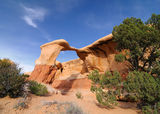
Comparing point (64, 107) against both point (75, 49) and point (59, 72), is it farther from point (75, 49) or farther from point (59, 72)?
point (59, 72)

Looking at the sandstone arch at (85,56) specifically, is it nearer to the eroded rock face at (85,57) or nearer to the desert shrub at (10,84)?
the eroded rock face at (85,57)

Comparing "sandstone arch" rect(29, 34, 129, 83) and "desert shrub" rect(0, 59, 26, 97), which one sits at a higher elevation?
"sandstone arch" rect(29, 34, 129, 83)

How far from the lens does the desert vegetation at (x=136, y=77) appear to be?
16.3ft

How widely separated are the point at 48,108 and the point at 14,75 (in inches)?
107

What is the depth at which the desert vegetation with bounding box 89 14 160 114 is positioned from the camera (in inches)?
195

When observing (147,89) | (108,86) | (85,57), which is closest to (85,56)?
(85,57)

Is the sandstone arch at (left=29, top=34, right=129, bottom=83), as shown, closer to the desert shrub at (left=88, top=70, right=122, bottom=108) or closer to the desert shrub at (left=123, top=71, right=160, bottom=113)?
the desert shrub at (left=88, top=70, right=122, bottom=108)

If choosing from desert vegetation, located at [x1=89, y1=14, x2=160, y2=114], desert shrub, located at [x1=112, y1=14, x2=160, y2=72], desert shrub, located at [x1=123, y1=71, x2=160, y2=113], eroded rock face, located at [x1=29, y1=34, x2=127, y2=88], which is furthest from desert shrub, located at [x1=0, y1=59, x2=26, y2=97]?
desert shrub, located at [x1=112, y1=14, x2=160, y2=72]

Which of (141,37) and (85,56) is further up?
(85,56)

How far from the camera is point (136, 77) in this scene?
17.5 ft

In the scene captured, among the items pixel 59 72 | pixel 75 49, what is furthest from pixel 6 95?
pixel 59 72

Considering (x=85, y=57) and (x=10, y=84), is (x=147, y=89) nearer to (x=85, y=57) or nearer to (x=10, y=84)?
(x=10, y=84)

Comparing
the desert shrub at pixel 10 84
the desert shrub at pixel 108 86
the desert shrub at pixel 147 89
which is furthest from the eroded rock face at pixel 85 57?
the desert shrub at pixel 147 89

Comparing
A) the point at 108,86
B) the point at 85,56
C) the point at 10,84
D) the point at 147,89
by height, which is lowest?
the point at 147,89
